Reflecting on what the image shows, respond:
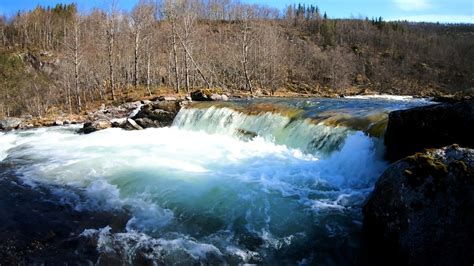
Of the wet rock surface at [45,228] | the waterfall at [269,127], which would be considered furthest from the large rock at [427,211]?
the wet rock surface at [45,228]

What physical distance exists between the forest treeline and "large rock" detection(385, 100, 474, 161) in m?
25.4

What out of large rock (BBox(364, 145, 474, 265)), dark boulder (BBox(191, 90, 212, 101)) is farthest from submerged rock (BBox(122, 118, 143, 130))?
large rock (BBox(364, 145, 474, 265))

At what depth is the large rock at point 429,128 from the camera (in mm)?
9156

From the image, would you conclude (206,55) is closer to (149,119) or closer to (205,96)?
(205,96)

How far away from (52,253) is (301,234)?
5.23 meters

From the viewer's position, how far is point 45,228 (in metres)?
9.04

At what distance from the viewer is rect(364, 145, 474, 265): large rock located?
656cm

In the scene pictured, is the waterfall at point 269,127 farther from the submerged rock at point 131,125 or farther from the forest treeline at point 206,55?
the forest treeline at point 206,55

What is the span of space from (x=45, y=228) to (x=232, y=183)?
17.3 feet

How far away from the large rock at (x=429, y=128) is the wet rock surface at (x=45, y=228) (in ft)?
25.0

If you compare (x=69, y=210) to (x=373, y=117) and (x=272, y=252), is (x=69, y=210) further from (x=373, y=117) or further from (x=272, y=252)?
(x=373, y=117)

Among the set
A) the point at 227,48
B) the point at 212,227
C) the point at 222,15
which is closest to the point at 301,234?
the point at 212,227

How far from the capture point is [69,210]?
397 inches

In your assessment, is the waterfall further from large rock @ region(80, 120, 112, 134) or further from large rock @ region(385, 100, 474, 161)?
large rock @ region(80, 120, 112, 134)
